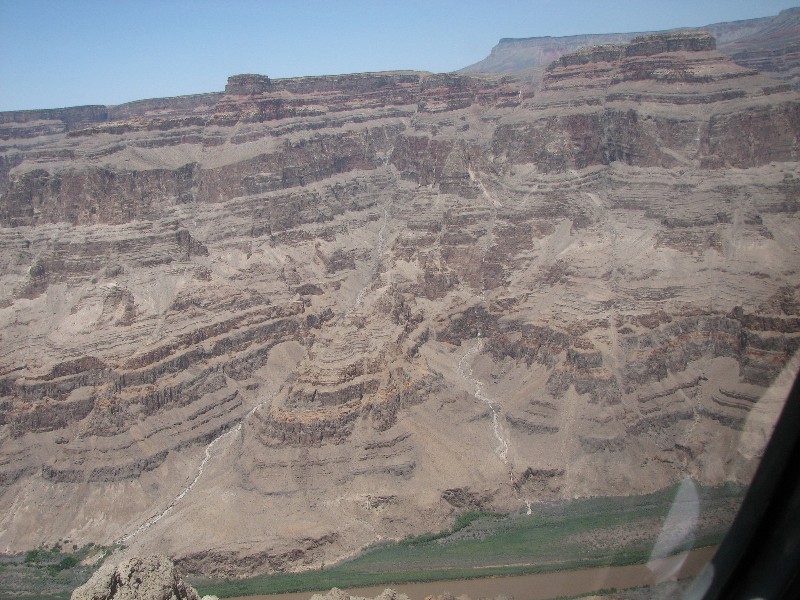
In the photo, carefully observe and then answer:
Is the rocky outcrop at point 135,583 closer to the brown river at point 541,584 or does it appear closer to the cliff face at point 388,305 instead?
the brown river at point 541,584

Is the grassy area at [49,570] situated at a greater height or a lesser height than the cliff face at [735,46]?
lesser

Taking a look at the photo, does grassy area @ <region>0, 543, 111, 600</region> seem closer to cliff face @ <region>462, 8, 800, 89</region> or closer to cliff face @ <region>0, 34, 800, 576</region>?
cliff face @ <region>0, 34, 800, 576</region>

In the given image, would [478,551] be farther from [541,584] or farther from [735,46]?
[735,46]

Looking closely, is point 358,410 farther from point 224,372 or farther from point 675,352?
point 675,352

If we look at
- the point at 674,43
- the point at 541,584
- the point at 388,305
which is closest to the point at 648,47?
the point at 674,43

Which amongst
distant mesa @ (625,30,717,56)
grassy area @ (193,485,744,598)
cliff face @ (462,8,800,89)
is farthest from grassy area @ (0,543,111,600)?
cliff face @ (462,8,800,89)

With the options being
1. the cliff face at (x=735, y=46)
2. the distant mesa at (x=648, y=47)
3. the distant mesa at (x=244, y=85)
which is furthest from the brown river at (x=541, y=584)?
the cliff face at (x=735, y=46)
